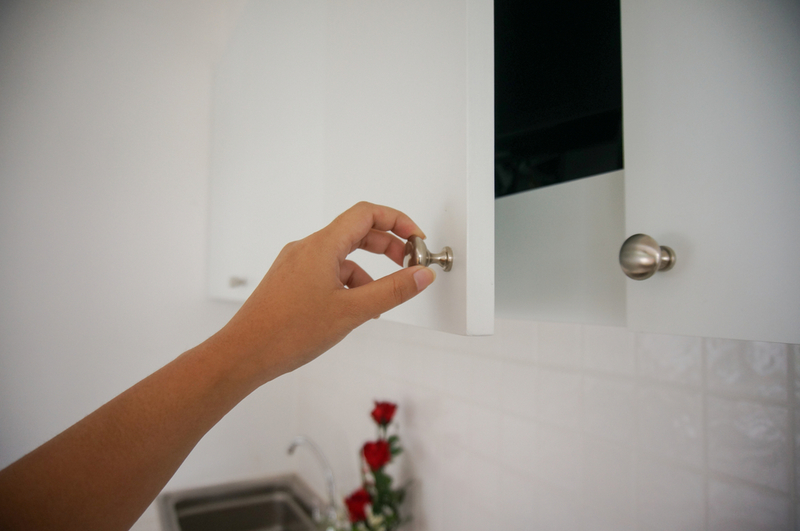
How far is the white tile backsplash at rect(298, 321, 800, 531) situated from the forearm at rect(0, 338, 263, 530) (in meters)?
0.56

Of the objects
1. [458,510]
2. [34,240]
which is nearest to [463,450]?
[458,510]

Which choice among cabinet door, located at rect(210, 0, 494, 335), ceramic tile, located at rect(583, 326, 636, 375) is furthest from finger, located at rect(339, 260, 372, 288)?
ceramic tile, located at rect(583, 326, 636, 375)

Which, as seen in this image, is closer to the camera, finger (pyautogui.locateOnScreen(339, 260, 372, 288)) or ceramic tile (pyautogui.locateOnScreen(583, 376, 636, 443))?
finger (pyautogui.locateOnScreen(339, 260, 372, 288))

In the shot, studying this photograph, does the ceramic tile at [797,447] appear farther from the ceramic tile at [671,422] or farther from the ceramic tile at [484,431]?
the ceramic tile at [484,431]

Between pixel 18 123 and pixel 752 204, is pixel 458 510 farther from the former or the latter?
pixel 18 123

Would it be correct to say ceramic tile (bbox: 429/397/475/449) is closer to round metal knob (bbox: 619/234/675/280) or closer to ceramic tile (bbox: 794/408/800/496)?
ceramic tile (bbox: 794/408/800/496)

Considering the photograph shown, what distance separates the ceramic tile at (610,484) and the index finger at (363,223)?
525 mm

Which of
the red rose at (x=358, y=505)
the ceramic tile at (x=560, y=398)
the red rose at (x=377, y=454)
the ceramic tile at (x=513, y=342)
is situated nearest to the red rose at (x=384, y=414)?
the red rose at (x=377, y=454)

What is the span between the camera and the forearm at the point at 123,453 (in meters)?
0.39

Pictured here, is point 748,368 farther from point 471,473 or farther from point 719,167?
point 471,473

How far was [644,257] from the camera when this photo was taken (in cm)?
35

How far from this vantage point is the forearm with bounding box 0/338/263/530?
389 millimetres

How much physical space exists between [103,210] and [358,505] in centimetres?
143

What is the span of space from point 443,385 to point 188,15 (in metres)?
1.81
